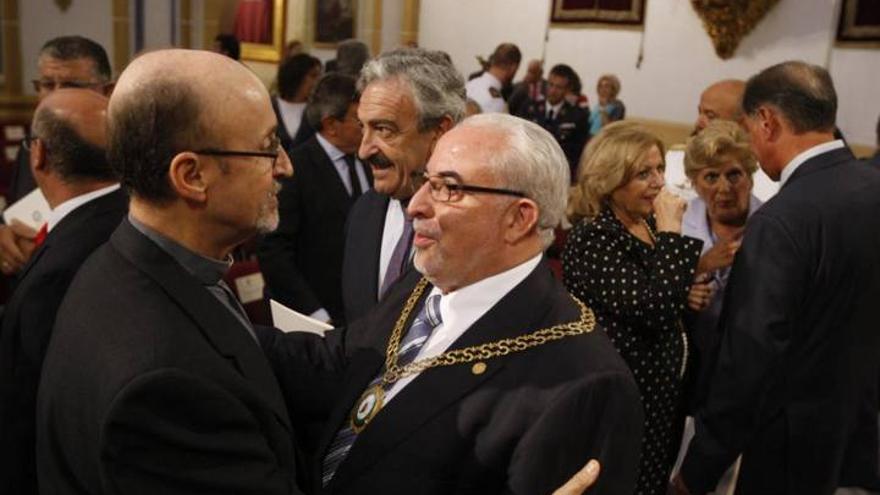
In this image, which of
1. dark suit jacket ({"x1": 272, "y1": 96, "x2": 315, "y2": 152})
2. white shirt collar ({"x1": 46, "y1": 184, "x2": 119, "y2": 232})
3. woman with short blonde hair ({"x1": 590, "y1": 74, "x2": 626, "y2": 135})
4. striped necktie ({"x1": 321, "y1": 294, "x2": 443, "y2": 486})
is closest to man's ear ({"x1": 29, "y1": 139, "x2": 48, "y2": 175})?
white shirt collar ({"x1": 46, "y1": 184, "x2": 119, "y2": 232})

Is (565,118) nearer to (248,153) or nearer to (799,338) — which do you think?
(799,338)

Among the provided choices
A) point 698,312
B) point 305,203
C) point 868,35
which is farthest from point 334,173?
point 868,35

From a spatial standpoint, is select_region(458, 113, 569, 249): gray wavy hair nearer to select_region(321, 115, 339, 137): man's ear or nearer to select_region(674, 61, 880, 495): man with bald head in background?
select_region(674, 61, 880, 495): man with bald head in background

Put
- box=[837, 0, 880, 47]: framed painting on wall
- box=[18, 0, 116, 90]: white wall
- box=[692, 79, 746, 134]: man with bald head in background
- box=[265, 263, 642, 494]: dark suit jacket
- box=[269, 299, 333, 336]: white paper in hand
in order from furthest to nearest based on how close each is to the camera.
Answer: box=[837, 0, 880, 47]: framed painting on wall < box=[18, 0, 116, 90]: white wall < box=[692, 79, 746, 134]: man with bald head in background < box=[269, 299, 333, 336]: white paper in hand < box=[265, 263, 642, 494]: dark suit jacket

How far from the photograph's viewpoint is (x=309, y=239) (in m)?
3.30

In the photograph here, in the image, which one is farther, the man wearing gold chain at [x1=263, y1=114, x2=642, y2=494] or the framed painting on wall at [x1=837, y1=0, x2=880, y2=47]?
the framed painting on wall at [x1=837, y1=0, x2=880, y2=47]

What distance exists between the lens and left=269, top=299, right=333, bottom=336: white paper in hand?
2014 mm

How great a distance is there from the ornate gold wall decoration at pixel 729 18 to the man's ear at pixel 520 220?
8099 millimetres

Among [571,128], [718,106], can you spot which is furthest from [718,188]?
[571,128]

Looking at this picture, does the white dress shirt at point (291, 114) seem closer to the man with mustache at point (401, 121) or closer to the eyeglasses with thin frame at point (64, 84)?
the eyeglasses with thin frame at point (64, 84)

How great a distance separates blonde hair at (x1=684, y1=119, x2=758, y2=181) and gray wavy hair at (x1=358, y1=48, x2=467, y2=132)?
3.36 ft

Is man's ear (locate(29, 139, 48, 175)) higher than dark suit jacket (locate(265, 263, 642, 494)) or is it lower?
higher

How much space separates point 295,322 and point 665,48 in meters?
8.68

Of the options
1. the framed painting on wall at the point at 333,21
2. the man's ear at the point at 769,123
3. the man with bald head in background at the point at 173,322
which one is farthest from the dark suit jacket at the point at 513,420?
the framed painting on wall at the point at 333,21
